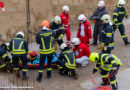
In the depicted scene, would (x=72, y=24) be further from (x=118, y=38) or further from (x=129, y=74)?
(x=129, y=74)

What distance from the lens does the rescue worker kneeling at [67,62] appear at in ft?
22.6

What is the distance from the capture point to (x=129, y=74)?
718cm

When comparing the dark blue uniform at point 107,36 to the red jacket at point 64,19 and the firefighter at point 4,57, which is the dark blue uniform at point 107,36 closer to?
the red jacket at point 64,19

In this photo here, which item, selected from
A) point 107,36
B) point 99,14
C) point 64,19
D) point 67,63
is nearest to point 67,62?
point 67,63

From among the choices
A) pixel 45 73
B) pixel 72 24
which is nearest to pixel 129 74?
pixel 45 73

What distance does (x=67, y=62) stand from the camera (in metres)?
6.92

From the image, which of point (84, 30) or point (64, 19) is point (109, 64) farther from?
point (64, 19)

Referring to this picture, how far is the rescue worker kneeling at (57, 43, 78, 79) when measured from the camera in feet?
22.6

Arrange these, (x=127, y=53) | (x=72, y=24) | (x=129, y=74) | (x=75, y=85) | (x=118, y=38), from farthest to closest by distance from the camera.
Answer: (x=72, y=24) < (x=118, y=38) < (x=127, y=53) < (x=129, y=74) < (x=75, y=85)

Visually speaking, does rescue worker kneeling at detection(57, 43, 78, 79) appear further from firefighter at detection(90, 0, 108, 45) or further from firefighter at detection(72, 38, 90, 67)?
firefighter at detection(90, 0, 108, 45)

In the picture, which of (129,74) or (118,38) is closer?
(129,74)

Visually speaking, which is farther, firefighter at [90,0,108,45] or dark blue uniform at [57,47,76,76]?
firefighter at [90,0,108,45]

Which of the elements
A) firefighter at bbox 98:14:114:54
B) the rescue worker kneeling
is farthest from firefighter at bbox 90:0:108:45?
the rescue worker kneeling

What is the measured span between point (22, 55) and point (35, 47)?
260 centimetres
